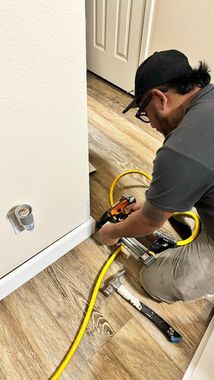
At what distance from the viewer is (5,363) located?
984mm

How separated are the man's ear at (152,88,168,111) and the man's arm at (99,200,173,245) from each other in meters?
0.29

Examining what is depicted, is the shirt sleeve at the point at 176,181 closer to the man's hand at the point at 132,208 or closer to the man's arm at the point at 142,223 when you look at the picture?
the man's arm at the point at 142,223

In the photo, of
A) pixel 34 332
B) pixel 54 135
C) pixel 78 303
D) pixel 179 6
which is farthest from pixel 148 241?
pixel 179 6

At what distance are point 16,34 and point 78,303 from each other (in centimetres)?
99

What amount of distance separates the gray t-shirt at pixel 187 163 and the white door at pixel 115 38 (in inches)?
53.4

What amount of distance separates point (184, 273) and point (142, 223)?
0.31 meters

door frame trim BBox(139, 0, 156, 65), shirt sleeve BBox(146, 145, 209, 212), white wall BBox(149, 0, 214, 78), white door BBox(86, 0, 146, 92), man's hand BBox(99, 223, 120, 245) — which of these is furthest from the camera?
white door BBox(86, 0, 146, 92)

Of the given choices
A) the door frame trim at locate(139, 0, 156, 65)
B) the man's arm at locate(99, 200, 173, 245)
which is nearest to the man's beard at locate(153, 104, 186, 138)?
the man's arm at locate(99, 200, 173, 245)

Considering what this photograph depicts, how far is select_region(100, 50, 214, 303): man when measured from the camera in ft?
2.29

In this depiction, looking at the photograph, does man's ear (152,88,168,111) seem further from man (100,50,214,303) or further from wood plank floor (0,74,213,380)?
wood plank floor (0,74,213,380)

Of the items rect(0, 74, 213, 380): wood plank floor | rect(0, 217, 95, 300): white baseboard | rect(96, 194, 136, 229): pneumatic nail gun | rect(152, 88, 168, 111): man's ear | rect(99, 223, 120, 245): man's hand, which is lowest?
rect(0, 74, 213, 380): wood plank floor

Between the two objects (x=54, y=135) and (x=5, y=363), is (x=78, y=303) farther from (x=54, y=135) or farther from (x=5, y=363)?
(x=54, y=135)

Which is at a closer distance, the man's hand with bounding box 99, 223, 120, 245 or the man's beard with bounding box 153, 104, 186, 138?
the man's beard with bounding box 153, 104, 186, 138

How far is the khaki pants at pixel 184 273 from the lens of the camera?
99 centimetres
